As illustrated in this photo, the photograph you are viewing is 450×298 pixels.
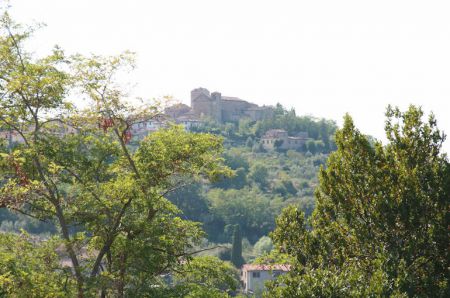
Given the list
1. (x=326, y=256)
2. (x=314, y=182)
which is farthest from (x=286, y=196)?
(x=326, y=256)

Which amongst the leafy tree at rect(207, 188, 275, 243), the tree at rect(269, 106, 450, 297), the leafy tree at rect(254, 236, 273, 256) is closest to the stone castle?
the leafy tree at rect(207, 188, 275, 243)

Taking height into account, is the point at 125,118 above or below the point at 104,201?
above

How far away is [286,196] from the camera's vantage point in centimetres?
11531

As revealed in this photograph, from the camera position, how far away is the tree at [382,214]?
13695mm

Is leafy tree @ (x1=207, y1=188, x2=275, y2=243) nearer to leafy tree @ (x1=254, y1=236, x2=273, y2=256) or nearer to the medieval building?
leafy tree @ (x1=254, y1=236, x2=273, y2=256)

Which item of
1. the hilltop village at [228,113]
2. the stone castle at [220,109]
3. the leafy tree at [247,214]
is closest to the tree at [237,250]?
the leafy tree at [247,214]

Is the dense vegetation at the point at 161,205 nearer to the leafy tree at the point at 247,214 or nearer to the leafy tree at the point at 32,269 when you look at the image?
the leafy tree at the point at 32,269

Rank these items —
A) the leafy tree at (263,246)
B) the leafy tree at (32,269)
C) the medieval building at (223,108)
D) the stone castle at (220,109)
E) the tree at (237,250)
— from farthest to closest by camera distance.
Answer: the medieval building at (223,108) < the stone castle at (220,109) < the leafy tree at (263,246) < the tree at (237,250) < the leafy tree at (32,269)

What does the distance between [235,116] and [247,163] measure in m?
29.0

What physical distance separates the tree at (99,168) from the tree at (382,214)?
2.50m

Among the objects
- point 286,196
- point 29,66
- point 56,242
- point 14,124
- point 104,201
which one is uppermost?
point 29,66

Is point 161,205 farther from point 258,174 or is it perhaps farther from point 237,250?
point 258,174

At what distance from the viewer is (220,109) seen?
150625 millimetres

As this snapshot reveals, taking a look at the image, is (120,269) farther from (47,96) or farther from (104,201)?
(47,96)
